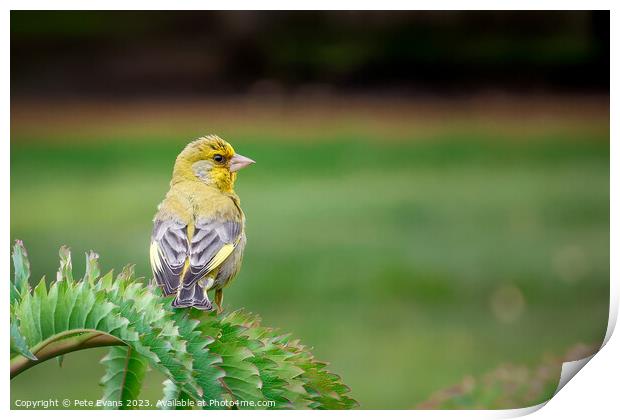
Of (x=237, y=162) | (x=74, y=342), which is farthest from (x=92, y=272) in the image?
(x=237, y=162)

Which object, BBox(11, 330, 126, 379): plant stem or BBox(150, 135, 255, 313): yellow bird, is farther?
BBox(150, 135, 255, 313): yellow bird

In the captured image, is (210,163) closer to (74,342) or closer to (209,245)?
(209,245)

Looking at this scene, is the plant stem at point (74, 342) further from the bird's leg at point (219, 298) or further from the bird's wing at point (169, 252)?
the bird's leg at point (219, 298)

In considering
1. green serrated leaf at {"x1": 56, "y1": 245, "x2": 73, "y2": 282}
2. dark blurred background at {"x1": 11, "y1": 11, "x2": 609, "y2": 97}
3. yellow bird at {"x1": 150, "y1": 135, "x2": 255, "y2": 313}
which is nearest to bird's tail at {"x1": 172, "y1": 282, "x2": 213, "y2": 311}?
yellow bird at {"x1": 150, "y1": 135, "x2": 255, "y2": 313}

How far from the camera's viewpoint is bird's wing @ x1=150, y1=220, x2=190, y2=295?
7.34 feet

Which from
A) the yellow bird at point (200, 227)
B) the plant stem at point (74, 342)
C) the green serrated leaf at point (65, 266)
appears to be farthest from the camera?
the yellow bird at point (200, 227)

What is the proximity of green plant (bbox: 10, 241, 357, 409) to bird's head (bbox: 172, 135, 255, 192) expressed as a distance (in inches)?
15.3

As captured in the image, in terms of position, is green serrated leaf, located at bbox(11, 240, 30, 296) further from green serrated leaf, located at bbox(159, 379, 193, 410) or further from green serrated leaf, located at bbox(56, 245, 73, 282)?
green serrated leaf, located at bbox(159, 379, 193, 410)

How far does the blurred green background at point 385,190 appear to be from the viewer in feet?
8.21

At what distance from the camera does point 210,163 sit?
2.44 m

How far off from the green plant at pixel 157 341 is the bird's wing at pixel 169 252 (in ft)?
0.22

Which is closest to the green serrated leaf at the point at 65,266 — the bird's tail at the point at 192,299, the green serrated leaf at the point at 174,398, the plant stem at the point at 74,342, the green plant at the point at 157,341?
the green plant at the point at 157,341

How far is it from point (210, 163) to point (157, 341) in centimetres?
61
